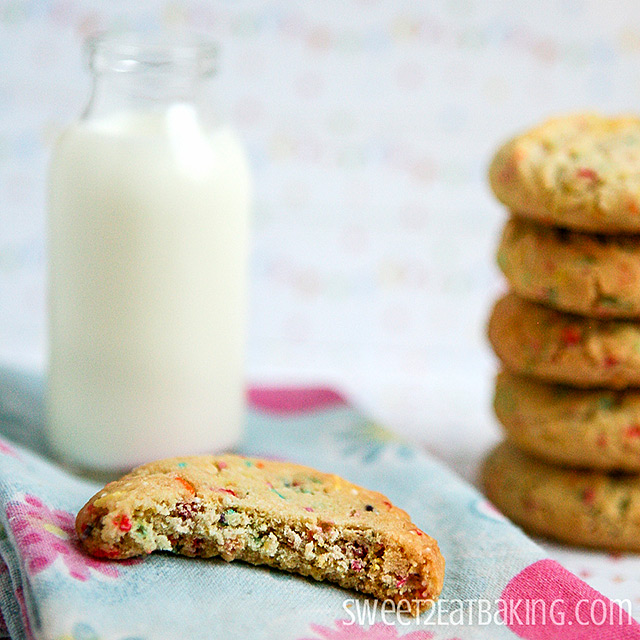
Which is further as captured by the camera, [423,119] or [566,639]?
[423,119]

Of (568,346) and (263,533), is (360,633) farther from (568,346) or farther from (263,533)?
(568,346)

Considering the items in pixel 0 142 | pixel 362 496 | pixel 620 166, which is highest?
pixel 620 166

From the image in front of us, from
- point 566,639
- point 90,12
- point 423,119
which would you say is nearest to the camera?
point 566,639

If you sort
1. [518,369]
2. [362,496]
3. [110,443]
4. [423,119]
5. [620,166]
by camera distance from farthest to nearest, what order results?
[423,119] < [110,443] < [518,369] < [620,166] < [362,496]

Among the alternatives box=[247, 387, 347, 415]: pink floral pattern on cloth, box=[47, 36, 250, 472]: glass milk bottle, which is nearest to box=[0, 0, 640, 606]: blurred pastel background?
box=[247, 387, 347, 415]: pink floral pattern on cloth

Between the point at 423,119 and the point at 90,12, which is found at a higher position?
the point at 90,12

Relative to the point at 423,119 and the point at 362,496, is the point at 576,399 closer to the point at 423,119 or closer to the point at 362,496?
the point at 362,496

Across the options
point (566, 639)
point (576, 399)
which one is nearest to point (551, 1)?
point (576, 399)

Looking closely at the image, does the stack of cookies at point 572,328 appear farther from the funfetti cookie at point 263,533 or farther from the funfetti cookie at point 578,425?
the funfetti cookie at point 263,533
